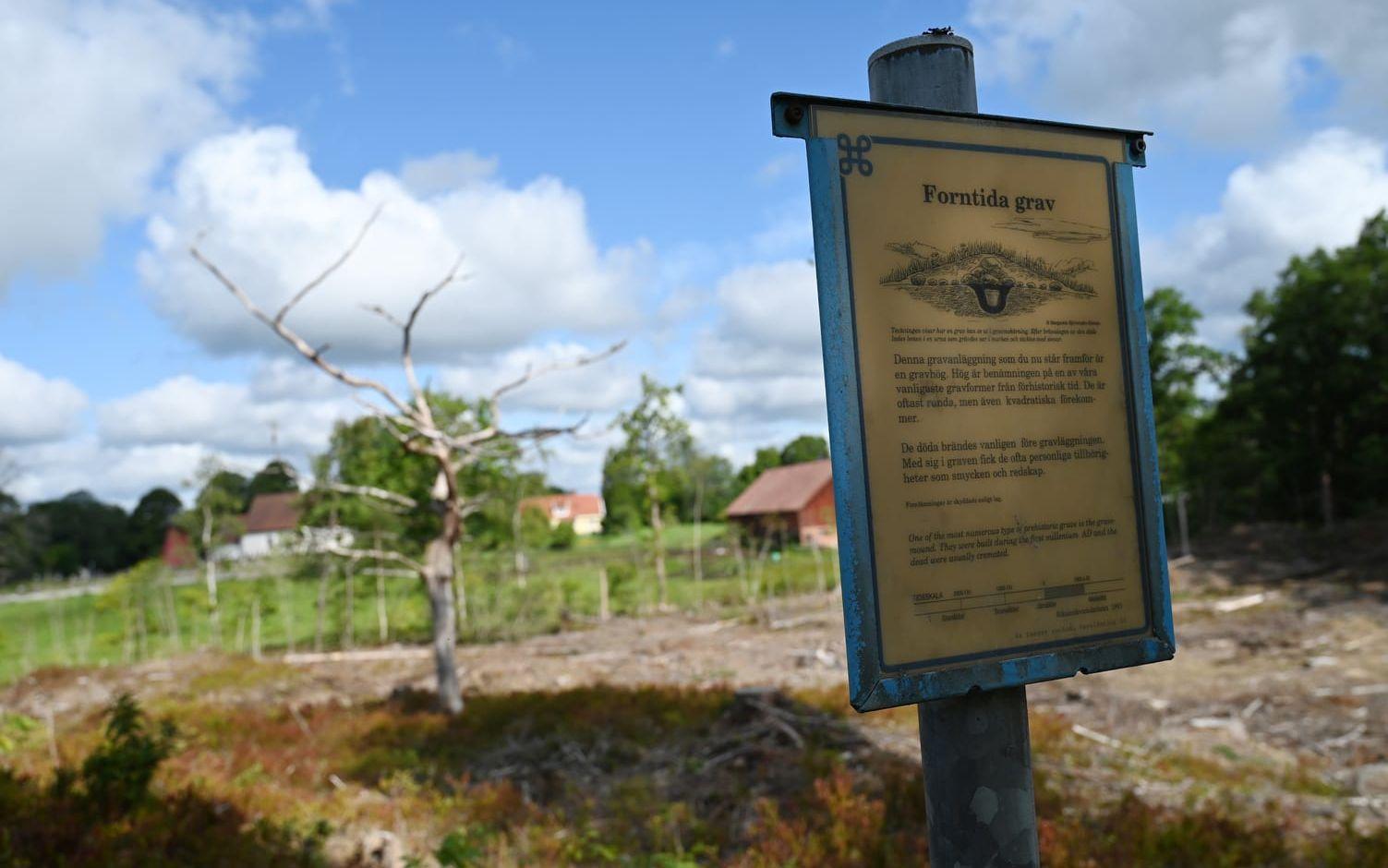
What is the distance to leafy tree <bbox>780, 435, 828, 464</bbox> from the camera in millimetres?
85438

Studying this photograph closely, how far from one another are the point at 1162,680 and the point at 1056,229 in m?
12.5

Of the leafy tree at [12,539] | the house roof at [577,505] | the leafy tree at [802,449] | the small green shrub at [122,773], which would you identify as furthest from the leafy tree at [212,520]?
the leafy tree at [802,449]

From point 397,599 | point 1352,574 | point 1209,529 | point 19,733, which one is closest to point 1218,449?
point 1209,529

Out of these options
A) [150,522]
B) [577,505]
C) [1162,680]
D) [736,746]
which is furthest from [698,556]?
[150,522]

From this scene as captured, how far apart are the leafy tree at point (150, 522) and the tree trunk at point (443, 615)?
6129 cm

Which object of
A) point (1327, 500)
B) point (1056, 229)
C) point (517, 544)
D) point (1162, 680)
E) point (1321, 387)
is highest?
point (1321, 387)

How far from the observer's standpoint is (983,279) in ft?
7.45

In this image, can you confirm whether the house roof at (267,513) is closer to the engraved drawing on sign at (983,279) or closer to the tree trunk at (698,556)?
the tree trunk at (698,556)

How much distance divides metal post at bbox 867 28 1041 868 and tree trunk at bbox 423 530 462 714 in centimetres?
983

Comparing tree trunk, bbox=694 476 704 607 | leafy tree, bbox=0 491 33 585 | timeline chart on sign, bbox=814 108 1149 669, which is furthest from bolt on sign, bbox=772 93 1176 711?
leafy tree, bbox=0 491 33 585

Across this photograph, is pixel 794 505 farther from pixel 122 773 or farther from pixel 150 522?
pixel 150 522

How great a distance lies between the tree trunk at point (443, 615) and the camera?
1143cm

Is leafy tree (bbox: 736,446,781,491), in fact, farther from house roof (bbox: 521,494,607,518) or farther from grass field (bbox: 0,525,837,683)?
grass field (bbox: 0,525,837,683)

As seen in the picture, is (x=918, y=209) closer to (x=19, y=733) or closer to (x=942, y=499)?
(x=942, y=499)
